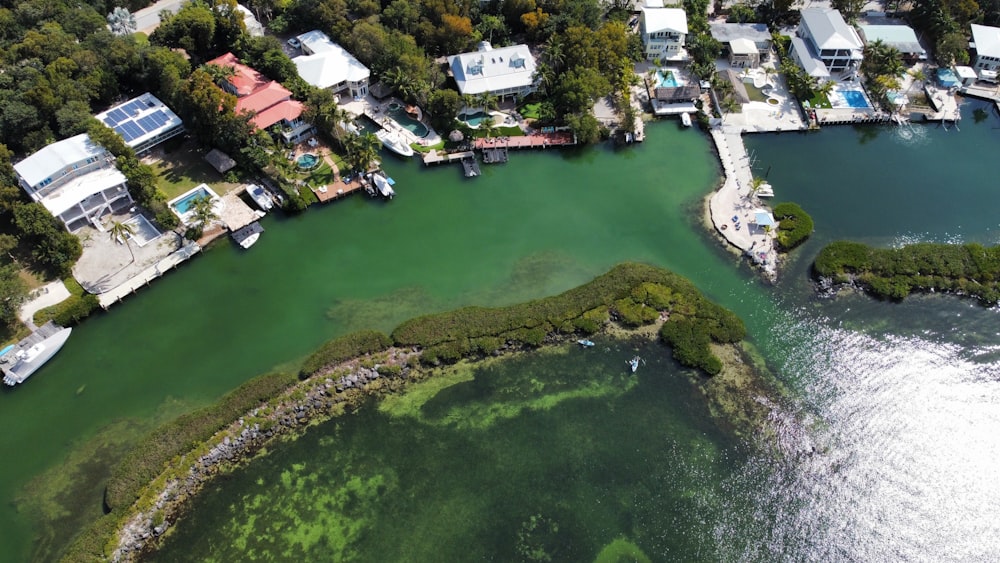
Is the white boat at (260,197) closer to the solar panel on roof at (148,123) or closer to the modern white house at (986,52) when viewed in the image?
the solar panel on roof at (148,123)

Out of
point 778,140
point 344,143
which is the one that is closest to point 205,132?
point 344,143

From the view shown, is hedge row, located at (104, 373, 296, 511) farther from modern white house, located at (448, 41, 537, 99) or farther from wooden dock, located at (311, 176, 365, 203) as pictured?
modern white house, located at (448, 41, 537, 99)

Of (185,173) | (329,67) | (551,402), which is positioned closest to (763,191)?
(551,402)

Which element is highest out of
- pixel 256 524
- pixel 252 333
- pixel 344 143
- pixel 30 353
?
pixel 344 143

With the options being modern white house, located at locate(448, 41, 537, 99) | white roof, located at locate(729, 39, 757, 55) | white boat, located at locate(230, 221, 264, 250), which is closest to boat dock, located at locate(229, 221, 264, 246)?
white boat, located at locate(230, 221, 264, 250)

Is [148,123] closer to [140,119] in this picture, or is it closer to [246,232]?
[140,119]

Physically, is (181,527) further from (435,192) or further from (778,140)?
(778,140)

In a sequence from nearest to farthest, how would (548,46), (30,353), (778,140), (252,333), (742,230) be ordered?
(30,353)
(252,333)
(742,230)
(778,140)
(548,46)
